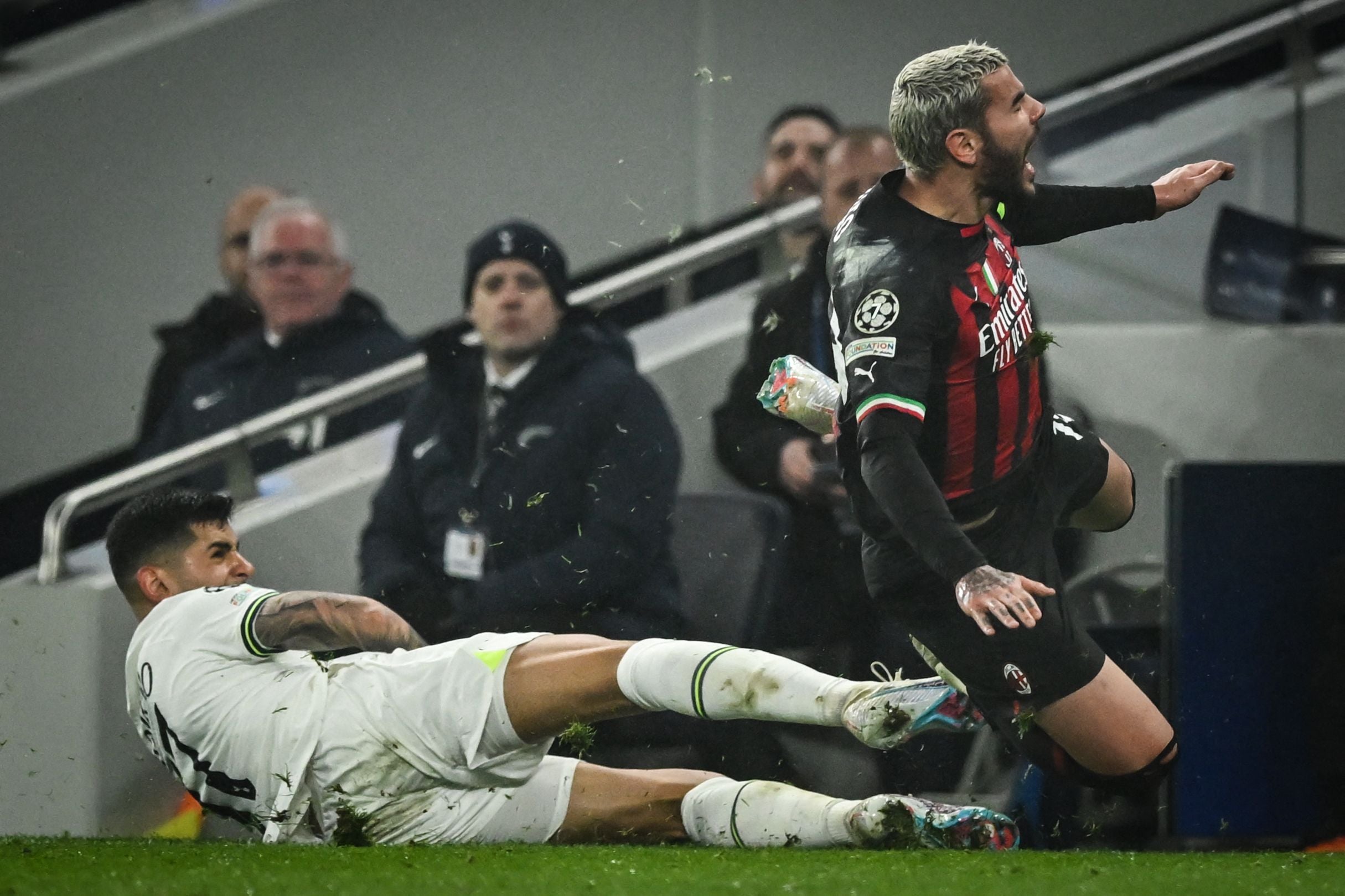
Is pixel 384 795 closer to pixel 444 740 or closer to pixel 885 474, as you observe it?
pixel 444 740

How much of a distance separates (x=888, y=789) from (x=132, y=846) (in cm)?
172

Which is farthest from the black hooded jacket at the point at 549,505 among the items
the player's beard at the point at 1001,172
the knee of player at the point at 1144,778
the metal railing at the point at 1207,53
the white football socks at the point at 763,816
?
the metal railing at the point at 1207,53

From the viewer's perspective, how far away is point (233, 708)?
3484 millimetres

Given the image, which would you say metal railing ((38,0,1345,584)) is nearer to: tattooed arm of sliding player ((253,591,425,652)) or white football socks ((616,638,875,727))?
tattooed arm of sliding player ((253,591,425,652))

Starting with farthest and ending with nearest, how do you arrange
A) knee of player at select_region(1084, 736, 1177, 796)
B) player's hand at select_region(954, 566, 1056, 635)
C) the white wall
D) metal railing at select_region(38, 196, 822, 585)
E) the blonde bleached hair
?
→ 1. metal railing at select_region(38, 196, 822, 585)
2. the white wall
3. knee of player at select_region(1084, 736, 1177, 796)
4. the blonde bleached hair
5. player's hand at select_region(954, 566, 1056, 635)

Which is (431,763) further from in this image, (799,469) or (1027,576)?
(1027,576)

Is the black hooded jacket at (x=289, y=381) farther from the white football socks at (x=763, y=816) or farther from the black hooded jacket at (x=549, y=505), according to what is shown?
the white football socks at (x=763, y=816)

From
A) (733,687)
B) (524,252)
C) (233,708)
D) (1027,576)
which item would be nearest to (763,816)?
(733,687)

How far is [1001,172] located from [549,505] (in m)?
1.31

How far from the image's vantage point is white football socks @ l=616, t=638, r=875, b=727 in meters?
3.46

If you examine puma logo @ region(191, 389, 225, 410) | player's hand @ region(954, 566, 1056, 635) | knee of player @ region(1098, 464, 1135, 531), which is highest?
puma logo @ region(191, 389, 225, 410)

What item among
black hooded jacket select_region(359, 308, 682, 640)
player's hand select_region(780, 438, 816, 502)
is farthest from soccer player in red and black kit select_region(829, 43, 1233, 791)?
black hooded jacket select_region(359, 308, 682, 640)

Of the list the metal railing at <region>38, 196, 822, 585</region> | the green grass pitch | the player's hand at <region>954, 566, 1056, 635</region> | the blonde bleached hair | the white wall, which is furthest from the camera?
the metal railing at <region>38, 196, 822, 585</region>

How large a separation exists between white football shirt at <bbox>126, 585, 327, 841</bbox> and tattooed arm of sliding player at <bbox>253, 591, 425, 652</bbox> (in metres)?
0.02
